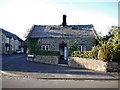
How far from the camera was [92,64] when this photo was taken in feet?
75.7

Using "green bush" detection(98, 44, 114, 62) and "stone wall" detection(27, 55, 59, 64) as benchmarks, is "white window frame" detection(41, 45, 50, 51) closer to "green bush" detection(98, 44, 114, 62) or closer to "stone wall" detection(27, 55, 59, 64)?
"stone wall" detection(27, 55, 59, 64)

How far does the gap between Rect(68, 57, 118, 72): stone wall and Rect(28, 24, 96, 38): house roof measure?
8591 millimetres

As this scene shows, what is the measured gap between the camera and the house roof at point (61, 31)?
35.1 m

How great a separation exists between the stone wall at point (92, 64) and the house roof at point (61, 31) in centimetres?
859

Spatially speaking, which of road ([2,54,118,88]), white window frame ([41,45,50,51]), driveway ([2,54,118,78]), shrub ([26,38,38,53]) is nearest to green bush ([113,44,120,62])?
driveway ([2,54,118,78])

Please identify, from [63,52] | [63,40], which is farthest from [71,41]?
[63,52]

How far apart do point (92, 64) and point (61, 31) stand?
46.7ft

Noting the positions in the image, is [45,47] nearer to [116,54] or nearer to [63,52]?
[63,52]

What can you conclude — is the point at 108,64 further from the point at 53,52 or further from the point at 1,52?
the point at 1,52

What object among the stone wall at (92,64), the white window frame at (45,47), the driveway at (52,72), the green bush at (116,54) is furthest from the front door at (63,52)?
the green bush at (116,54)

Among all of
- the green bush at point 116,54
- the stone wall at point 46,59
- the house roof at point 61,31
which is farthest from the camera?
the house roof at point 61,31

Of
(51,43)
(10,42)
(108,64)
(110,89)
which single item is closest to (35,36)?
(51,43)

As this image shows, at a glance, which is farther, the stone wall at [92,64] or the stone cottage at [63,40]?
the stone cottage at [63,40]

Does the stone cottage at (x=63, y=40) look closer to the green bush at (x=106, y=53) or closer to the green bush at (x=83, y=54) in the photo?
the green bush at (x=83, y=54)
